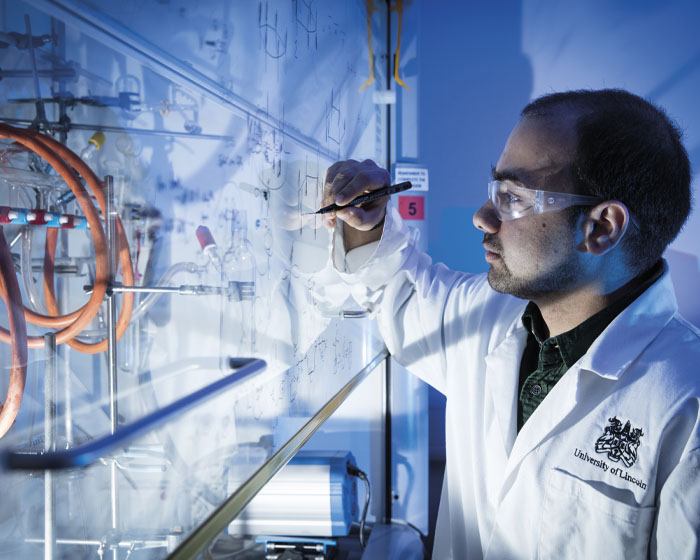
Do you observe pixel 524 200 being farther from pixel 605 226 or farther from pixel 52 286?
pixel 52 286

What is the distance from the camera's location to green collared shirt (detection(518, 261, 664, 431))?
1144 mm

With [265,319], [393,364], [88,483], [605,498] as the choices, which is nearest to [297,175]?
[265,319]

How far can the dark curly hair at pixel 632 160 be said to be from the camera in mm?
1062

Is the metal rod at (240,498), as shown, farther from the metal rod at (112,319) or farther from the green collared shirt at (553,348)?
the green collared shirt at (553,348)

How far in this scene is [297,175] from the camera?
109cm

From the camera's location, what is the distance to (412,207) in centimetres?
232

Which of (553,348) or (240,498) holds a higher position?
(553,348)

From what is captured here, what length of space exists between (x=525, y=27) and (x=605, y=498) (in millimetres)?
2564

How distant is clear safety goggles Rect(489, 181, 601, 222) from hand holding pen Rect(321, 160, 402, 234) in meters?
0.26

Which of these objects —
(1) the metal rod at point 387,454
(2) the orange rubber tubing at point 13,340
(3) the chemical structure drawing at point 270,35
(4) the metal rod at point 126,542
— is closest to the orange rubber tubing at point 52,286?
(2) the orange rubber tubing at point 13,340

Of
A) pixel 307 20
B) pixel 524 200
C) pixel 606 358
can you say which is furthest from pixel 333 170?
pixel 606 358

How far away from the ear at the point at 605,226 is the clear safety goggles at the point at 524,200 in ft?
0.08

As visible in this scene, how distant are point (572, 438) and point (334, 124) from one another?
36.9 inches

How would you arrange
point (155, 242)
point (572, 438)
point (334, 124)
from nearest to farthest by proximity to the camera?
point (155, 242) < point (572, 438) < point (334, 124)
